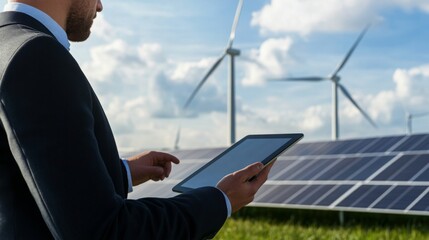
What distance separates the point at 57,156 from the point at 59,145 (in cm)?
4

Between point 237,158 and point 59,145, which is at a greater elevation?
point 59,145

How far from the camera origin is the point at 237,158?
311 centimetres

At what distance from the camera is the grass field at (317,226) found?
1095cm

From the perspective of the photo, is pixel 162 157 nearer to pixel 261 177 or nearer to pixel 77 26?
pixel 261 177

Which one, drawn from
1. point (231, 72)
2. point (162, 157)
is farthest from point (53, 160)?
point (231, 72)

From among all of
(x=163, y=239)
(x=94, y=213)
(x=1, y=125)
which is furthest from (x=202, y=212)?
(x=1, y=125)

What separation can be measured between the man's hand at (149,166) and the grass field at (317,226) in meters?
7.53

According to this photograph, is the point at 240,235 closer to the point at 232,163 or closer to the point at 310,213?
the point at 310,213

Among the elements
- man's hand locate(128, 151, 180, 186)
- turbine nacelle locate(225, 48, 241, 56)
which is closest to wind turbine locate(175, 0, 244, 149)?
turbine nacelle locate(225, 48, 241, 56)

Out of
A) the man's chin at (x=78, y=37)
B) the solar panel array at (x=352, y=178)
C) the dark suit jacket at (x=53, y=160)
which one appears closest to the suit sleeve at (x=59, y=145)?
the dark suit jacket at (x=53, y=160)

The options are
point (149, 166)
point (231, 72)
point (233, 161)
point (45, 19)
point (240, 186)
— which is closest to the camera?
point (45, 19)

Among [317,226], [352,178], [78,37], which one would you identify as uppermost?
[78,37]

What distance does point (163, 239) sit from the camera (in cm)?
226

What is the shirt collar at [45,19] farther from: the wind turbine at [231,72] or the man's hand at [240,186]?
the wind turbine at [231,72]
